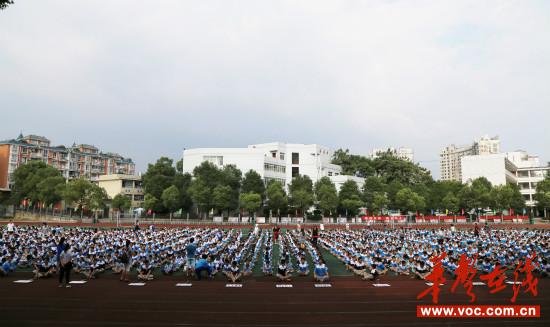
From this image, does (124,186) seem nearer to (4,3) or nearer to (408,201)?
(408,201)

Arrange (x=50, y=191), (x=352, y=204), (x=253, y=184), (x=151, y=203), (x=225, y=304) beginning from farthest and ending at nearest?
(x=253, y=184) → (x=352, y=204) → (x=50, y=191) → (x=151, y=203) → (x=225, y=304)

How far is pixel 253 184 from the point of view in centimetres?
5716

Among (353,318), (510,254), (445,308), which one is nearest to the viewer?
(353,318)

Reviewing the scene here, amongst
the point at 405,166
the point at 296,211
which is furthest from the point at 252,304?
the point at 405,166

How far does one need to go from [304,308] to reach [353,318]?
1371 mm

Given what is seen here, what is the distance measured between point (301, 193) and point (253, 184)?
7.51 meters

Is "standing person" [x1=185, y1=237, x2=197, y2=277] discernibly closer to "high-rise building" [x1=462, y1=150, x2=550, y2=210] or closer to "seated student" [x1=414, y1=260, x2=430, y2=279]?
"seated student" [x1=414, y1=260, x2=430, y2=279]

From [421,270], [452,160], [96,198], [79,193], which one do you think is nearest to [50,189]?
[79,193]

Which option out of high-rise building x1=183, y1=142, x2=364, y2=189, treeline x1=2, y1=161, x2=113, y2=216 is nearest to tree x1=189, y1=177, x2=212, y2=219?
high-rise building x1=183, y1=142, x2=364, y2=189

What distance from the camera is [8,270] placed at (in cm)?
1370

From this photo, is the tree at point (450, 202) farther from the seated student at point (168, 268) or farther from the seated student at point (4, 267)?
the seated student at point (4, 267)

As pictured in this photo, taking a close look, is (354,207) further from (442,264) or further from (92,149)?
(92,149)

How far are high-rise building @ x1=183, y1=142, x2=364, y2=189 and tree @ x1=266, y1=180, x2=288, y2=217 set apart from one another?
19.0 ft

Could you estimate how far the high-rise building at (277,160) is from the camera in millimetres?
62188
